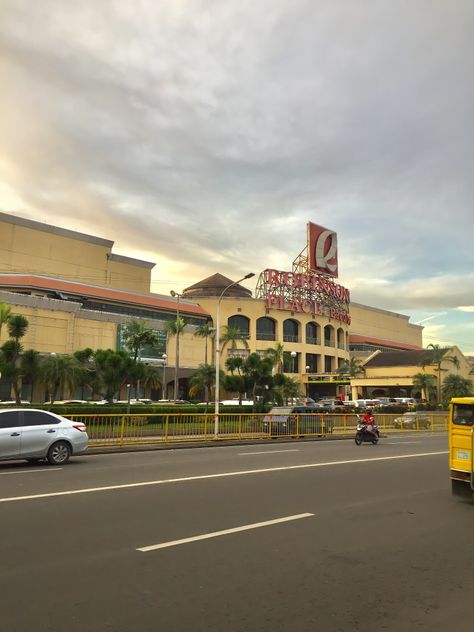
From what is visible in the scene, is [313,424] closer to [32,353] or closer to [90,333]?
[32,353]

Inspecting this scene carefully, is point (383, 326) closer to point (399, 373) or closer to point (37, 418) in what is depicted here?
point (399, 373)

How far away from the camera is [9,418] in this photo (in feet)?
47.0

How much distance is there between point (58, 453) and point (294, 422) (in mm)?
15084

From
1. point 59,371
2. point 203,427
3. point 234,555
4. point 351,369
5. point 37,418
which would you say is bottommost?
point 234,555

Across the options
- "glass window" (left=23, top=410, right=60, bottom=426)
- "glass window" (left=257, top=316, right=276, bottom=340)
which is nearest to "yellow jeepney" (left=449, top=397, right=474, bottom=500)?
"glass window" (left=23, top=410, right=60, bottom=426)

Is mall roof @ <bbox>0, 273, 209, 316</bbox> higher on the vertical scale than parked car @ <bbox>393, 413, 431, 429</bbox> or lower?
higher

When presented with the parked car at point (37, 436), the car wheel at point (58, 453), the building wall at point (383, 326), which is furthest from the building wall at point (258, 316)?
the car wheel at point (58, 453)

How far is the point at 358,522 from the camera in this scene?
316 inches

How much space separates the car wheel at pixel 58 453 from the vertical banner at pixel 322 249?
75103 millimetres

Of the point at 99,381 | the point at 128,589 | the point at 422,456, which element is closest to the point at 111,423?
the point at 422,456

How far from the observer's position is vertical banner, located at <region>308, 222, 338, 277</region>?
288ft

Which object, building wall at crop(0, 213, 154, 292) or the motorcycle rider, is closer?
the motorcycle rider

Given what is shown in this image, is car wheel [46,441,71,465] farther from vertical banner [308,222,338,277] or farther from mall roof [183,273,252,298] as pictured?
mall roof [183,273,252,298]

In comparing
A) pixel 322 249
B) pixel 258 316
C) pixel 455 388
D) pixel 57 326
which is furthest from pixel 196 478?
pixel 322 249
